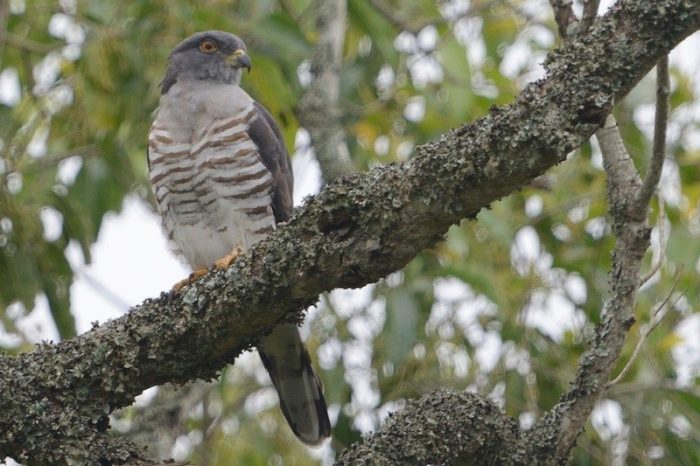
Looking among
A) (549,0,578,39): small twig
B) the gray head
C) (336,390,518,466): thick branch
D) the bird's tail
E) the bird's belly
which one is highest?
the gray head

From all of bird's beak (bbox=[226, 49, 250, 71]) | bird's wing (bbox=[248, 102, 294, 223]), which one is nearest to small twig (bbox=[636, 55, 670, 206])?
bird's wing (bbox=[248, 102, 294, 223])

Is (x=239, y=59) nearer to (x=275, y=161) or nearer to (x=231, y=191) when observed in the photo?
(x=275, y=161)

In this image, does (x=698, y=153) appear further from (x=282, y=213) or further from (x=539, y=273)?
(x=282, y=213)

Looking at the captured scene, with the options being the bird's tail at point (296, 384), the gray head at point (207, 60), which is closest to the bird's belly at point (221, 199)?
the bird's tail at point (296, 384)

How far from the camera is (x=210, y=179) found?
15.0ft

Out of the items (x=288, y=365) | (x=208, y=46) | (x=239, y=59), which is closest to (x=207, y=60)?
(x=208, y=46)

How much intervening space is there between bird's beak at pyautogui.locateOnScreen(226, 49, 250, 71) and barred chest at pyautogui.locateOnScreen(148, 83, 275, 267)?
290mm

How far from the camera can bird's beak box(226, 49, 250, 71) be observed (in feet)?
16.5

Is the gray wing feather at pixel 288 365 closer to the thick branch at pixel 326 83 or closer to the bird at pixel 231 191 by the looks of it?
the bird at pixel 231 191

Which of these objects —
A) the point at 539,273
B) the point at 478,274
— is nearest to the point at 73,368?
the point at 478,274

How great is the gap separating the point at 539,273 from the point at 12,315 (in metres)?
2.55

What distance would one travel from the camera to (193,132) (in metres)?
4.70

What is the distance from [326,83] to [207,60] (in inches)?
23.2

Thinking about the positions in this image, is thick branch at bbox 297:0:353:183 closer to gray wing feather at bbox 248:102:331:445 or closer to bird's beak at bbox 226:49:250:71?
bird's beak at bbox 226:49:250:71
